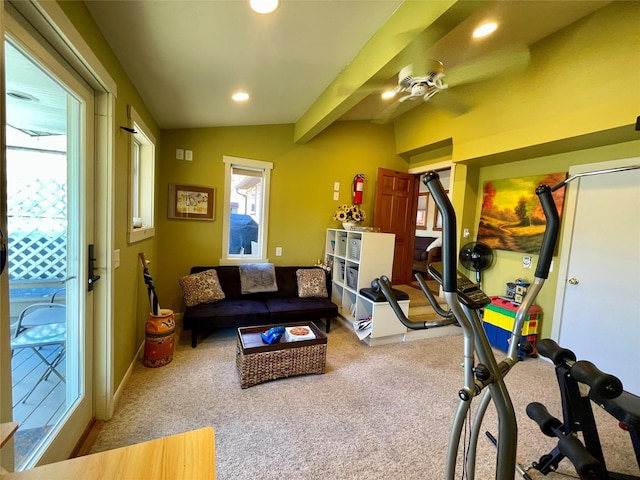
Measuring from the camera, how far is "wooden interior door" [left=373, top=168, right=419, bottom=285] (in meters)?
4.35

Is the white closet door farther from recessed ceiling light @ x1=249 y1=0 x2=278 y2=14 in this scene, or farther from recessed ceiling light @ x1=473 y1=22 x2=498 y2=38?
recessed ceiling light @ x1=249 y1=0 x2=278 y2=14

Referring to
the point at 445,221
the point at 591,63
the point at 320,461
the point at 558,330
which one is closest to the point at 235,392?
the point at 320,461

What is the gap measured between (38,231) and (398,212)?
421 centimetres

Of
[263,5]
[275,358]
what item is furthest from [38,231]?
[275,358]

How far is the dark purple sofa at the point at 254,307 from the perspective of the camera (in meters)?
2.85

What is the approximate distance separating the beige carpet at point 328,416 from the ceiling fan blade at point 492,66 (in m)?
3.07

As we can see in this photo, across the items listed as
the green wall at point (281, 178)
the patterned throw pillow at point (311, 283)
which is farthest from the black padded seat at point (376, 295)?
the green wall at point (281, 178)

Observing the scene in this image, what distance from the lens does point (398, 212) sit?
179 inches

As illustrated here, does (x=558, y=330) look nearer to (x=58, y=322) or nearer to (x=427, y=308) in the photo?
(x=427, y=308)

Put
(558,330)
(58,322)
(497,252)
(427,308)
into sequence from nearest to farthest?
(58,322), (558,330), (497,252), (427,308)

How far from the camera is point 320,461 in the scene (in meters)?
1.58

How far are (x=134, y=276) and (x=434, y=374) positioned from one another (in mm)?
2889

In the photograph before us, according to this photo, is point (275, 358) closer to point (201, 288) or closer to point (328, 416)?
point (328, 416)

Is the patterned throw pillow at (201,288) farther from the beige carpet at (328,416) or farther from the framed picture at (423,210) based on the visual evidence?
the framed picture at (423,210)
